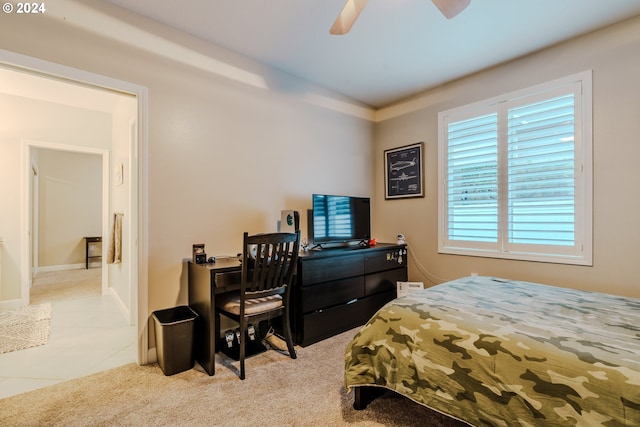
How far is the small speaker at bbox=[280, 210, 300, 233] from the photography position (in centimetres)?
289

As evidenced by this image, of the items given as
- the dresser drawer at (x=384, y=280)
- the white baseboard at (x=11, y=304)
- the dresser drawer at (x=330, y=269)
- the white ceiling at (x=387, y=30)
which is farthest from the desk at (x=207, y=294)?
the white baseboard at (x=11, y=304)

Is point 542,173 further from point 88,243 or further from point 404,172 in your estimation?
point 88,243

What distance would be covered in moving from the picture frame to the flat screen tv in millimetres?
563

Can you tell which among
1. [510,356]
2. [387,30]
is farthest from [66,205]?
[510,356]

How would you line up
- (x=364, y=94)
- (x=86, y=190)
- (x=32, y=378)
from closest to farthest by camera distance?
(x=32, y=378) < (x=364, y=94) < (x=86, y=190)

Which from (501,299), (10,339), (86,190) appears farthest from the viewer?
(86,190)

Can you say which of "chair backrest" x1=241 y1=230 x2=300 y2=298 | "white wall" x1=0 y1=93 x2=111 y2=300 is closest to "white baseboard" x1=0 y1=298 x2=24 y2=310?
"white wall" x1=0 y1=93 x2=111 y2=300

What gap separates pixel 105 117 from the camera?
433cm

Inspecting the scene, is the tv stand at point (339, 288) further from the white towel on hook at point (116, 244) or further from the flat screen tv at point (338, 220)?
the white towel on hook at point (116, 244)

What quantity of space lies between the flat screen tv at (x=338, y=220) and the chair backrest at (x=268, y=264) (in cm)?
79

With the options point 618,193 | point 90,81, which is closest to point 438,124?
point 618,193

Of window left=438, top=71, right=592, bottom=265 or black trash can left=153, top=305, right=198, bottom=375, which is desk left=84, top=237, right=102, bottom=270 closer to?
black trash can left=153, top=305, right=198, bottom=375

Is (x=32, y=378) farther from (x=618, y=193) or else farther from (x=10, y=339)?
(x=618, y=193)

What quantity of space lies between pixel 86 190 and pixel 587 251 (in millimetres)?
8531
